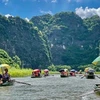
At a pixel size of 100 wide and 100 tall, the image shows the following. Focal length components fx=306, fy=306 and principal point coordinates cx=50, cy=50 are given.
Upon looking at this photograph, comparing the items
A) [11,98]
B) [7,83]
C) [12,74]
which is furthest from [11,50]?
[11,98]

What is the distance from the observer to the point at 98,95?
27.2m

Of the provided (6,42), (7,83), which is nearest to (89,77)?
(7,83)

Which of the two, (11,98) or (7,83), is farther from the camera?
(7,83)

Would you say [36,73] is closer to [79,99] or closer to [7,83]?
[7,83]

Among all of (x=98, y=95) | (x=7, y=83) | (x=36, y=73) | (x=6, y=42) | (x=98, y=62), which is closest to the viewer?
(x=98, y=95)

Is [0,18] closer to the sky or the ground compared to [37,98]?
closer to the sky

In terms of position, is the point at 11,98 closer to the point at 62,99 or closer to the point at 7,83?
the point at 62,99

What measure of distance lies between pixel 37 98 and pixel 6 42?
6480 inches

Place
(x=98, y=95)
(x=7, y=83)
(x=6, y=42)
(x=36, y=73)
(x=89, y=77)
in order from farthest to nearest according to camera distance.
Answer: (x=6, y=42) → (x=36, y=73) → (x=89, y=77) → (x=7, y=83) → (x=98, y=95)

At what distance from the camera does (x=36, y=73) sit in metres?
72.7

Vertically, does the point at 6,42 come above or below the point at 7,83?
above

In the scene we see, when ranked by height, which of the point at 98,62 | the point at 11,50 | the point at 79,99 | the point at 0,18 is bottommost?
the point at 79,99

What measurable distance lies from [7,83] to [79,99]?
59.2 ft

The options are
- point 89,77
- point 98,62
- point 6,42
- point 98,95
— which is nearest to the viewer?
point 98,95
